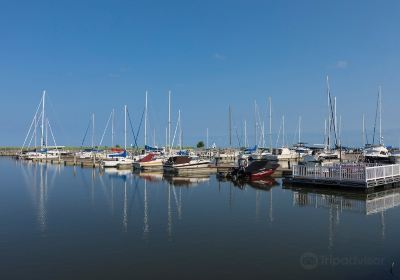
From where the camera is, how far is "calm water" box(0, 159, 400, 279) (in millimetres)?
12461

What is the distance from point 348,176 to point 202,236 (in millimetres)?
17431

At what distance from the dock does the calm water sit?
7.79ft

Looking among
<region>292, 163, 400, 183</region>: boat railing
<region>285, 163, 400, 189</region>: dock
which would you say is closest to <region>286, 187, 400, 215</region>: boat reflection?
<region>285, 163, 400, 189</region>: dock

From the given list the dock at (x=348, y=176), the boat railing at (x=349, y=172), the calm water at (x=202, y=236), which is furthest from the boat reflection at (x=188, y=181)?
the boat railing at (x=349, y=172)

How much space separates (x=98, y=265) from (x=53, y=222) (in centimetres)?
827

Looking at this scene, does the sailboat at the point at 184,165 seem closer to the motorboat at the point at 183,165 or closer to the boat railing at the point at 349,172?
the motorboat at the point at 183,165

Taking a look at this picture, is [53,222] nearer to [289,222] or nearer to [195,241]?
[195,241]

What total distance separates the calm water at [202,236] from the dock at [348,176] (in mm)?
2376

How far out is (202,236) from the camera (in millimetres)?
16734

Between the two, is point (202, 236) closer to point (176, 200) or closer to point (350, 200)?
point (176, 200)

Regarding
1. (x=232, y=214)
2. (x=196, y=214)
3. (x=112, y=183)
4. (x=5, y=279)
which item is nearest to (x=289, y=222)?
(x=232, y=214)

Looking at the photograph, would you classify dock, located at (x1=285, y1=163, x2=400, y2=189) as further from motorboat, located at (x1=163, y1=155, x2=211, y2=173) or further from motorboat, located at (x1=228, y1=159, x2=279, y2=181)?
motorboat, located at (x1=163, y1=155, x2=211, y2=173)

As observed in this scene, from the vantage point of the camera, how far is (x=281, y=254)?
45.8 feet

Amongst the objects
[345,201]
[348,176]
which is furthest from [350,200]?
[348,176]
